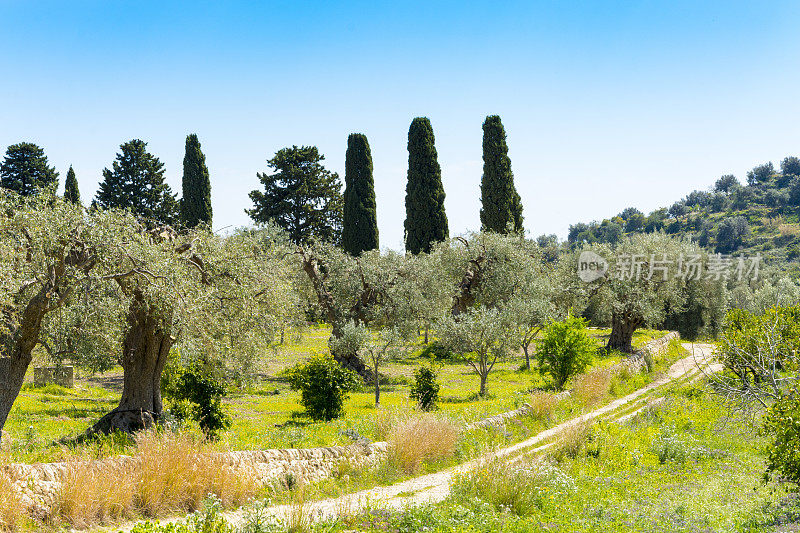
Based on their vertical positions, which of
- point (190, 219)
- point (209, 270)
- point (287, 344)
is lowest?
point (287, 344)

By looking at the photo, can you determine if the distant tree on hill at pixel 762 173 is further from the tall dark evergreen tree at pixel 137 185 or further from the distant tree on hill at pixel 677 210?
the tall dark evergreen tree at pixel 137 185

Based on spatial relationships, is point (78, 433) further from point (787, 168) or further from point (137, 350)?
point (787, 168)

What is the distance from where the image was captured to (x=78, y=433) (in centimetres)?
1616

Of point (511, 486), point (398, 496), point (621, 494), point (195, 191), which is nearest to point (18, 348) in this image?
point (398, 496)

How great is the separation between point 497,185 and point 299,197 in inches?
858

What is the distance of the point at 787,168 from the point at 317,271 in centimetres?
14664

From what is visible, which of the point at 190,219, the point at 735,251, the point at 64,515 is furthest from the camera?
the point at 735,251

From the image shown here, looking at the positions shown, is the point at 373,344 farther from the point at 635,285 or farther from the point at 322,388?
the point at 635,285

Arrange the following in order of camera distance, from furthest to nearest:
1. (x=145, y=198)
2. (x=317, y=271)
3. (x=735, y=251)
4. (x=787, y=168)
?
(x=787, y=168), (x=735, y=251), (x=145, y=198), (x=317, y=271)

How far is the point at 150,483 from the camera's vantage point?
9055mm

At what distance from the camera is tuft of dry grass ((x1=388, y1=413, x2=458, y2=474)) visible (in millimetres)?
13164

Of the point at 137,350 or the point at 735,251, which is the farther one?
the point at 735,251

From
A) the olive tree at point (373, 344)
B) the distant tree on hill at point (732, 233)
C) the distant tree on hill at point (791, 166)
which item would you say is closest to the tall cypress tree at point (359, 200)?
the olive tree at point (373, 344)

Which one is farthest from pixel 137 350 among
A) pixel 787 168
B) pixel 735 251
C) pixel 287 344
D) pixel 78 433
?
pixel 787 168
